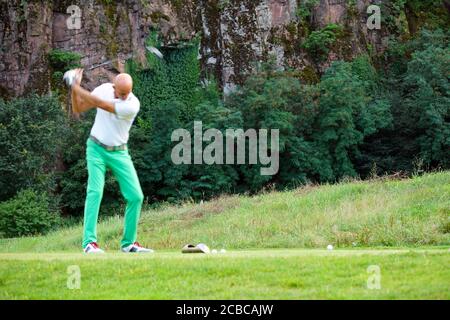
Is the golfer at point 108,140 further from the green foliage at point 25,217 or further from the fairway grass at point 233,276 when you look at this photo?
the green foliage at point 25,217

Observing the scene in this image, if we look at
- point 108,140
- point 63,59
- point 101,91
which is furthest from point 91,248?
point 63,59

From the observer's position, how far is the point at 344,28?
57812 mm

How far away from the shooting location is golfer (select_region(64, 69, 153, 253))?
11.0 m

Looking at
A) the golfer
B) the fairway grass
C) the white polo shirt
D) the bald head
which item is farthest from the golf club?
the fairway grass

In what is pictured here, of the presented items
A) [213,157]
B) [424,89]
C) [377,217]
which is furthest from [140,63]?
[377,217]

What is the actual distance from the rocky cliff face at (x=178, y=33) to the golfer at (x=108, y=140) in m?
39.5

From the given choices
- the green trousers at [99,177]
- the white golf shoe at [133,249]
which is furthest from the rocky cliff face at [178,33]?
the green trousers at [99,177]

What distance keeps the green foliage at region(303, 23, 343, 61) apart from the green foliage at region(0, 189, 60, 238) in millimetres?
22058

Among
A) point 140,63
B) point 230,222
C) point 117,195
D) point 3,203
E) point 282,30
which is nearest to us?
point 230,222

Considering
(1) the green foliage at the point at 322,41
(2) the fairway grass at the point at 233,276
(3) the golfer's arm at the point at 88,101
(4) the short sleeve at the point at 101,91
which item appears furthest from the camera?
(1) the green foliage at the point at 322,41

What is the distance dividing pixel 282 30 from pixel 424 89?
10654 millimetres

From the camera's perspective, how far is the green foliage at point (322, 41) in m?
56.3

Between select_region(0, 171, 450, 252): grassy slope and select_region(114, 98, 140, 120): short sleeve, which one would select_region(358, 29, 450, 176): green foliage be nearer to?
select_region(0, 171, 450, 252): grassy slope

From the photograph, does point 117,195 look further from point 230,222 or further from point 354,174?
point 230,222
